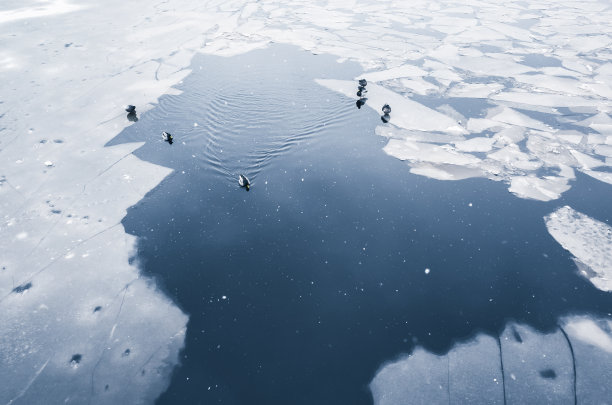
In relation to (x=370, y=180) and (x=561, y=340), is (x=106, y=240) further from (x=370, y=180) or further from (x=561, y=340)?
(x=561, y=340)

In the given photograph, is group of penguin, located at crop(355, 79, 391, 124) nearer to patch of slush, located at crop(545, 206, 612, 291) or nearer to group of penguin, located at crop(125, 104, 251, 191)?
group of penguin, located at crop(125, 104, 251, 191)

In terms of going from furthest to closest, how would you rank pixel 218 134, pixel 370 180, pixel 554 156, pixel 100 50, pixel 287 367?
pixel 100 50, pixel 218 134, pixel 554 156, pixel 370 180, pixel 287 367

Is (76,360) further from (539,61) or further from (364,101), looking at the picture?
(539,61)

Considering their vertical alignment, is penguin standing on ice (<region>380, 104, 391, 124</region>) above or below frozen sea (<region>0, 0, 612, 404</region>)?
above

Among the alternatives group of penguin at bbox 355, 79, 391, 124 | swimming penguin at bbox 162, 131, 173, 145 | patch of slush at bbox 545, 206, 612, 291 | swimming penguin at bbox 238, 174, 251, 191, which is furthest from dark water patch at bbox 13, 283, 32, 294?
patch of slush at bbox 545, 206, 612, 291

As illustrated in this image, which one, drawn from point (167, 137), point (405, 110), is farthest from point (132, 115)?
point (405, 110)

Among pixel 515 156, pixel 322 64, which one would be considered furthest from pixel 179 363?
pixel 322 64
